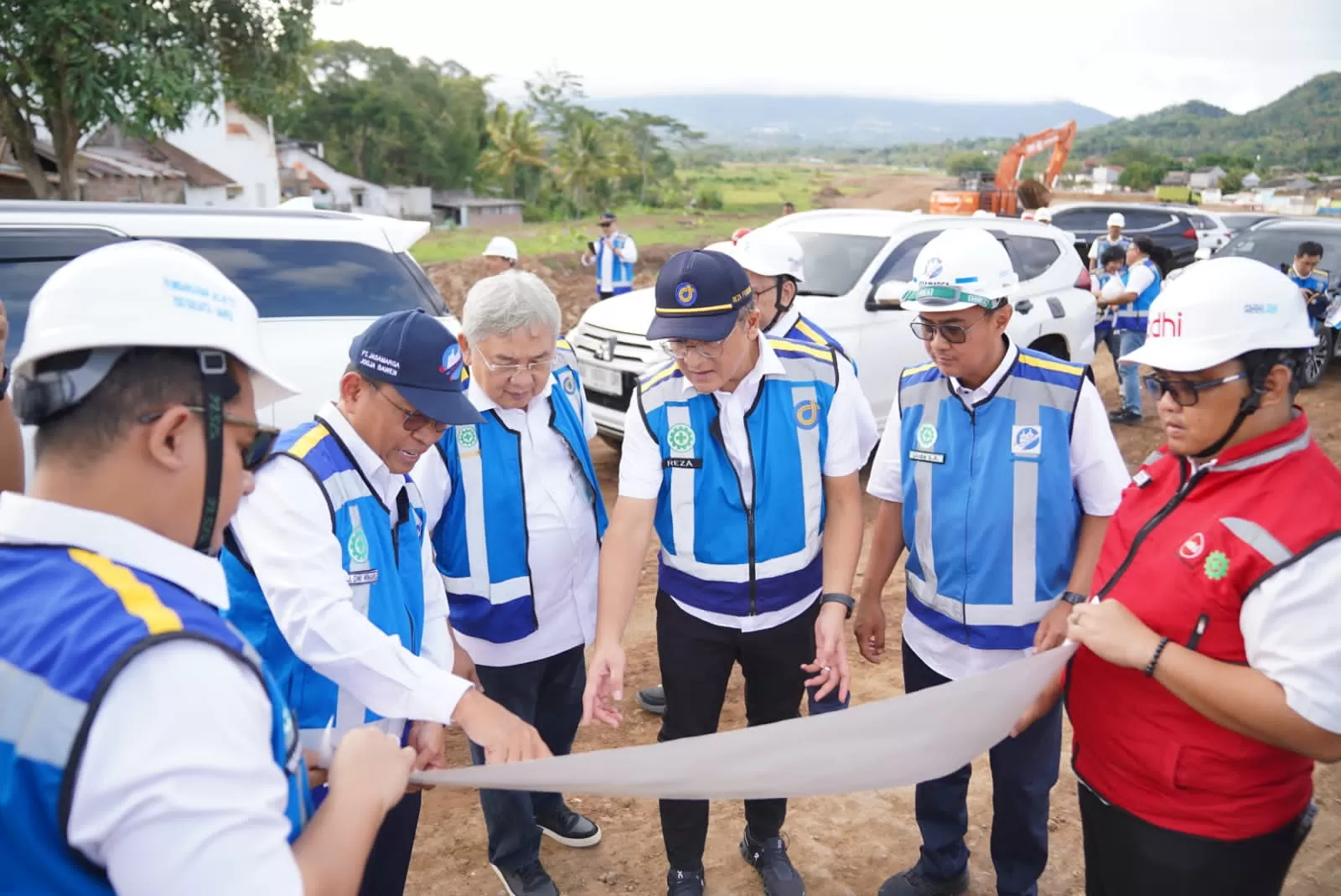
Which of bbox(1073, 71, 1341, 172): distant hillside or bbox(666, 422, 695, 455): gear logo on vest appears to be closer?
bbox(666, 422, 695, 455): gear logo on vest

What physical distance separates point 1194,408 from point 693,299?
1329 millimetres

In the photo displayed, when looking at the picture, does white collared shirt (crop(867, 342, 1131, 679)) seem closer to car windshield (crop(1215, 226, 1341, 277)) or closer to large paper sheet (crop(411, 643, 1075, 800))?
large paper sheet (crop(411, 643, 1075, 800))

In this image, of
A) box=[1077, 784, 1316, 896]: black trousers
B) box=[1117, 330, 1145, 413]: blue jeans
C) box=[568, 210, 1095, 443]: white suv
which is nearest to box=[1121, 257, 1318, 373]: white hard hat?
box=[1077, 784, 1316, 896]: black trousers

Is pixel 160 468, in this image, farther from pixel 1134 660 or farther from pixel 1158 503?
pixel 1158 503

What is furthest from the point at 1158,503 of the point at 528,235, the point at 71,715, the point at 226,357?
the point at 528,235

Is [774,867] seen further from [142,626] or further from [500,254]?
[500,254]

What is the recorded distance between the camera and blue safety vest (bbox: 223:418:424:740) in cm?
206

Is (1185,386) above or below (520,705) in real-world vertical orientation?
above

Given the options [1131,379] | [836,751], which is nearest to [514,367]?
[836,751]

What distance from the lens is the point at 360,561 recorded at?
2146mm

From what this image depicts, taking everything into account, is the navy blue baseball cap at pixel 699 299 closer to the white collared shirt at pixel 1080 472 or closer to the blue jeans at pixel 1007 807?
the white collared shirt at pixel 1080 472

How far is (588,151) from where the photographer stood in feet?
174

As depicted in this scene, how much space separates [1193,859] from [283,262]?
210 inches

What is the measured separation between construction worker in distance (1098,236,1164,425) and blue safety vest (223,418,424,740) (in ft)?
30.6
